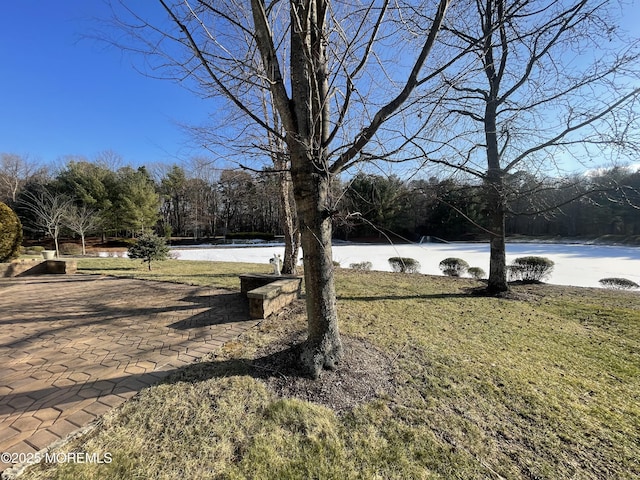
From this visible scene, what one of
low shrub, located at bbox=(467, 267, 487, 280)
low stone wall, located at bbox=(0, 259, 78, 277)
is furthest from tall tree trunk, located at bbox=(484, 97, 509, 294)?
low stone wall, located at bbox=(0, 259, 78, 277)

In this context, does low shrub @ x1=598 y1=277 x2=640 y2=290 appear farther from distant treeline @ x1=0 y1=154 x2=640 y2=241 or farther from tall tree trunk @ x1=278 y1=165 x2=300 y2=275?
tall tree trunk @ x1=278 y1=165 x2=300 y2=275

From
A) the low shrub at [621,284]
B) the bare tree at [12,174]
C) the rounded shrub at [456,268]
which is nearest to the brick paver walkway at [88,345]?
the rounded shrub at [456,268]

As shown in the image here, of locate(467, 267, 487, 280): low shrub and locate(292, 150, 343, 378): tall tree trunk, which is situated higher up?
locate(292, 150, 343, 378): tall tree trunk

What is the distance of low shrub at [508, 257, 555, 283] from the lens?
8.00 meters

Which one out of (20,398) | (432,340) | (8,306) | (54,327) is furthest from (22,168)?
(432,340)

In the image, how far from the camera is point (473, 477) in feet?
4.87

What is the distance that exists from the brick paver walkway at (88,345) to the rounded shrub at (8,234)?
344 centimetres

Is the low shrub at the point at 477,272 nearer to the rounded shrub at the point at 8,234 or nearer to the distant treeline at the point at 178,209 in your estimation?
the distant treeline at the point at 178,209

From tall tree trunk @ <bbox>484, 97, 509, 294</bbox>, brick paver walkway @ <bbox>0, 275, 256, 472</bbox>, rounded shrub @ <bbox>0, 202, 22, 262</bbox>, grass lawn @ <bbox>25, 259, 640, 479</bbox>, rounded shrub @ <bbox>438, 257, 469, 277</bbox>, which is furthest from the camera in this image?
rounded shrub @ <bbox>438, 257, 469, 277</bbox>

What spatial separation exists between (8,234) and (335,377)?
1146cm

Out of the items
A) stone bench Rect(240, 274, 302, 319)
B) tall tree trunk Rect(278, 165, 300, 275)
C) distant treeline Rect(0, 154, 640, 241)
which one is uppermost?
distant treeline Rect(0, 154, 640, 241)

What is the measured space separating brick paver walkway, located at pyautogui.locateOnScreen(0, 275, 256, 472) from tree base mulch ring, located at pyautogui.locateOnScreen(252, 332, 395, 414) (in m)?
0.90

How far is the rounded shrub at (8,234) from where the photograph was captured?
26.2 ft

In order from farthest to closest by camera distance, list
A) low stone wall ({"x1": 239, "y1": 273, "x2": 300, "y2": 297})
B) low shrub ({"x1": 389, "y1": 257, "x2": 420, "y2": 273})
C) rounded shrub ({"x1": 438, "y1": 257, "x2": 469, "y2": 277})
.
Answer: low shrub ({"x1": 389, "y1": 257, "x2": 420, "y2": 273}) → rounded shrub ({"x1": 438, "y1": 257, "x2": 469, "y2": 277}) → low stone wall ({"x1": 239, "y1": 273, "x2": 300, "y2": 297})
